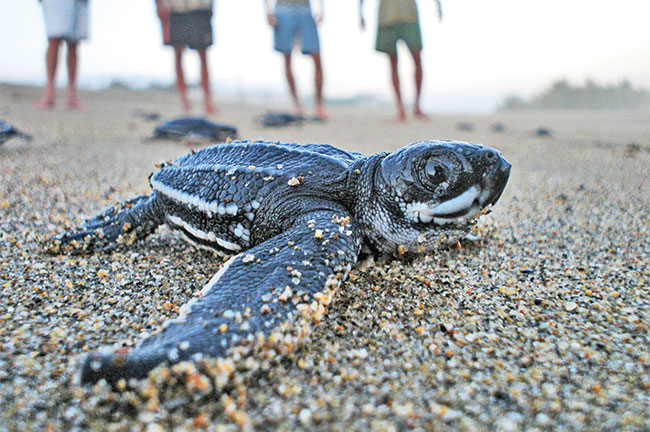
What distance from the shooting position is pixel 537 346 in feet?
A: 3.05

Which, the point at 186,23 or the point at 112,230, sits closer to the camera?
the point at 112,230

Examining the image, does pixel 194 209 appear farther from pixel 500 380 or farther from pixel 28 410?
pixel 500 380

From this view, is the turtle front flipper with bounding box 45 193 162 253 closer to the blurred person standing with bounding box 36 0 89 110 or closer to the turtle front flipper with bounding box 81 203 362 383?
the turtle front flipper with bounding box 81 203 362 383

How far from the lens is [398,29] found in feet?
18.5

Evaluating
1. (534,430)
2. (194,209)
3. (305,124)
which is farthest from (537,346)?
(305,124)

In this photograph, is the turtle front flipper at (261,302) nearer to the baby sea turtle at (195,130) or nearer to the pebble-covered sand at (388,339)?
the pebble-covered sand at (388,339)

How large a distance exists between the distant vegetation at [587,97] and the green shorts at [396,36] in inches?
388

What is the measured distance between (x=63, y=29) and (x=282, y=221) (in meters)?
5.56

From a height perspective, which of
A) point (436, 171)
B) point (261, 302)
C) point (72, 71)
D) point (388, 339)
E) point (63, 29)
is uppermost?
point (63, 29)

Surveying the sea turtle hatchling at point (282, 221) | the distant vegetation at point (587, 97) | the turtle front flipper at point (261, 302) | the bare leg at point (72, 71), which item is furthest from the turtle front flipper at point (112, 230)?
the distant vegetation at point (587, 97)

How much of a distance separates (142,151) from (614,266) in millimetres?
3579

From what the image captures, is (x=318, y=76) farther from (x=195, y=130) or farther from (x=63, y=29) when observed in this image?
(x=63, y=29)

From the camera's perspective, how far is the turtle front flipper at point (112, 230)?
1.44 metres

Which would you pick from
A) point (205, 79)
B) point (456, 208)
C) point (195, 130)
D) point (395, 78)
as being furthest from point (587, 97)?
point (456, 208)
